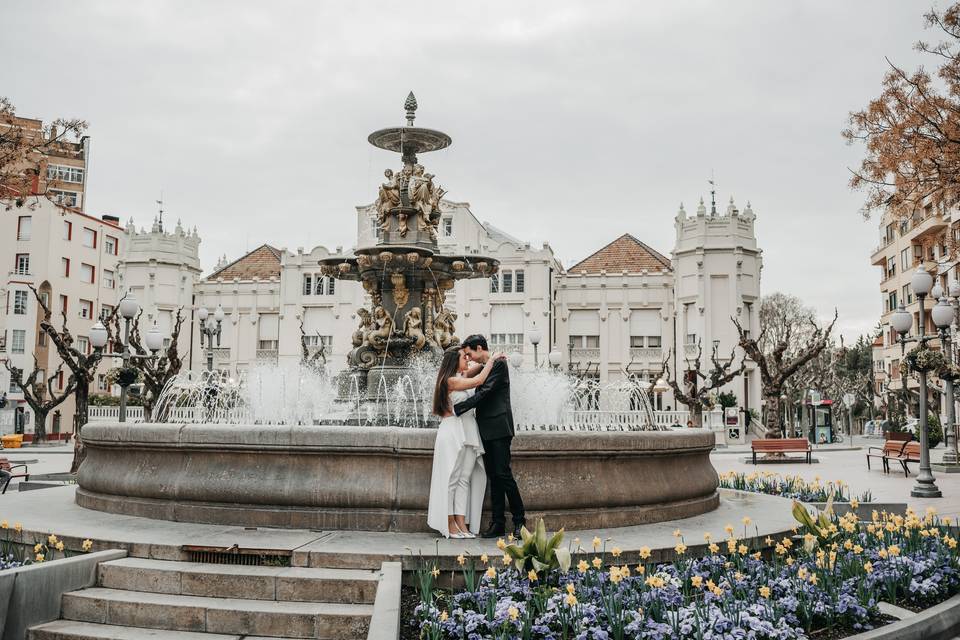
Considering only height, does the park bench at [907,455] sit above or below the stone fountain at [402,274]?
below

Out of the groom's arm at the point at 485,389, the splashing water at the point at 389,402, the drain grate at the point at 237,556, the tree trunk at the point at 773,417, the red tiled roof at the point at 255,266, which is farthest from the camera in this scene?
the red tiled roof at the point at 255,266

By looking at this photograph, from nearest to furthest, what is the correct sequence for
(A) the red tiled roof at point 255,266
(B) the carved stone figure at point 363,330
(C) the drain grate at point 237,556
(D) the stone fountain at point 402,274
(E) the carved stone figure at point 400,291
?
(C) the drain grate at point 237,556 < (D) the stone fountain at point 402,274 < (E) the carved stone figure at point 400,291 < (B) the carved stone figure at point 363,330 < (A) the red tiled roof at point 255,266

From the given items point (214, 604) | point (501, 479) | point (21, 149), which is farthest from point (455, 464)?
point (21, 149)

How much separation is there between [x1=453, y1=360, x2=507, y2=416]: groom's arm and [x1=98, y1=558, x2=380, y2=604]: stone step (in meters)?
1.52

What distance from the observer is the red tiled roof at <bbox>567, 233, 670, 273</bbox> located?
184ft

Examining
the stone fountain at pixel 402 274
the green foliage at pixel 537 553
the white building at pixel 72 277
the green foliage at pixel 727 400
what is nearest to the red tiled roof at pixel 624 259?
the green foliage at pixel 727 400

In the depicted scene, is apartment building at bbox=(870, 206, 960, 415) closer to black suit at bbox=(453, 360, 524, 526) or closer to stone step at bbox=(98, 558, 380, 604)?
black suit at bbox=(453, 360, 524, 526)

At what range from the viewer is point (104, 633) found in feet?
17.3

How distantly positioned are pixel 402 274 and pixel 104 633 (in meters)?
8.48

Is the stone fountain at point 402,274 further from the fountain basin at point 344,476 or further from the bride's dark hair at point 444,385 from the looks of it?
the bride's dark hair at point 444,385

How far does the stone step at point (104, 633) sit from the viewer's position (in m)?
5.19

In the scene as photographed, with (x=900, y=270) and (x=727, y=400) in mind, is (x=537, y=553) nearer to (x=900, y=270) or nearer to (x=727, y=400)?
(x=727, y=400)

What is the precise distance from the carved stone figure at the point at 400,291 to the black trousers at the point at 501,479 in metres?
6.80

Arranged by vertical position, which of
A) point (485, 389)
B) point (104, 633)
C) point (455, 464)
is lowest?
point (104, 633)
